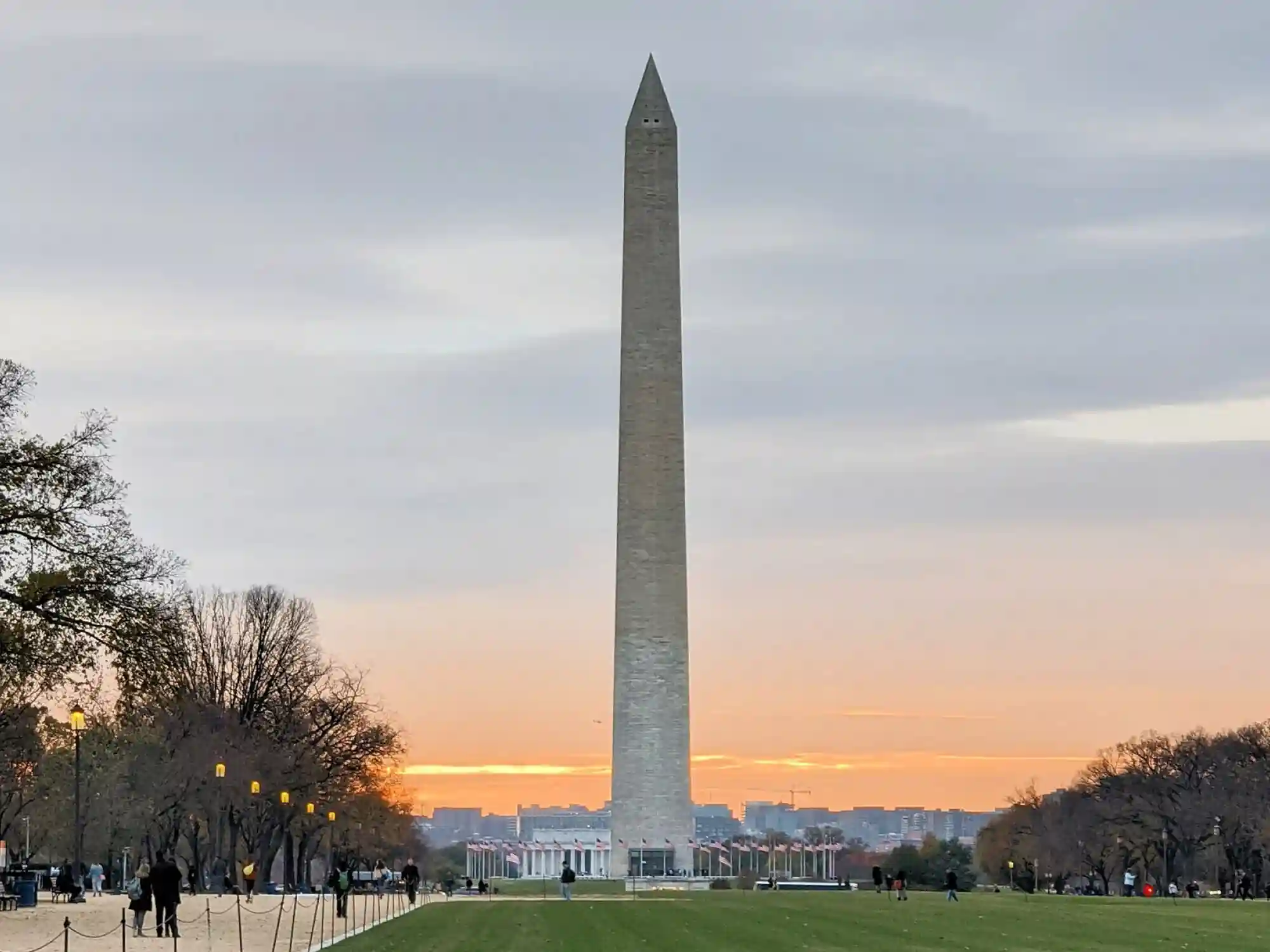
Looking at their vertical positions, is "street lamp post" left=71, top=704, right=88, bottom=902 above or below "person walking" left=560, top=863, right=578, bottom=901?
above

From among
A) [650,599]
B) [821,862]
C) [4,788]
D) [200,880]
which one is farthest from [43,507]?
[821,862]

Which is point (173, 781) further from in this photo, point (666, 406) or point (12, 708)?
point (666, 406)

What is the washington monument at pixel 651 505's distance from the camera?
254 feet

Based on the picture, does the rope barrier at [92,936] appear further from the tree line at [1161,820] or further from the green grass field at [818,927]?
the tree line at [1161,820]

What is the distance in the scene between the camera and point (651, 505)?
77.3 meters

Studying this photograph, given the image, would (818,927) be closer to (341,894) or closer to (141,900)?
(141,900)

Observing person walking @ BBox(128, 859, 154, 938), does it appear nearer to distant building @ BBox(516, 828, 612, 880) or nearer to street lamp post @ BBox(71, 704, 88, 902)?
street lamp post @ BBox(71, 704, 88, 902)

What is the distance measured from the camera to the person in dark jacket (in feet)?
133

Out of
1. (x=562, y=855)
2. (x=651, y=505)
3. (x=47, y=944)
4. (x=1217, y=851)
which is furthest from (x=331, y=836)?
(x=47, y=944)

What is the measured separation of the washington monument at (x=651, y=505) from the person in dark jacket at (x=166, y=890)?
36946mm

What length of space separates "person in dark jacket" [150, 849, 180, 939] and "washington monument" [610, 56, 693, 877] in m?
36.9

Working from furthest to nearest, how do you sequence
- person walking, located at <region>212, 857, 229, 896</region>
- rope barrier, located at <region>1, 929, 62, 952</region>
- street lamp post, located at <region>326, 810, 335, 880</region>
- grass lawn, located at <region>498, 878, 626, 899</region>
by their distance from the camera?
street lamp post, located at <region>326, 810, 335, 880</region>, person walking, located at <region>212, 857, 229, 896</region>, grass lawn, located at <region>498, 878, 626, 899</region>, rope barrier, located at <region>1, 929, 62, 952</region>

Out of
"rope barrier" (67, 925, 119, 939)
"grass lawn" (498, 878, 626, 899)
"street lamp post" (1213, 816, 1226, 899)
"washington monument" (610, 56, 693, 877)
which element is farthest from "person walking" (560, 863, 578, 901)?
"street lamp post" (1213, 816, 1226, 899)

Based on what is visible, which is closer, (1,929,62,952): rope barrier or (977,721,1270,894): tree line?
(1,929,62,952): rope barrier
